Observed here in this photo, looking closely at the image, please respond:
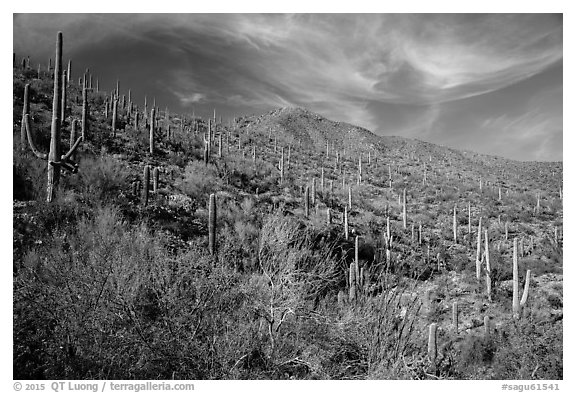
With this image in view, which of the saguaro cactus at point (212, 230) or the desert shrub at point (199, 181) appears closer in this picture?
the saguaro cactus at point (212, 230)

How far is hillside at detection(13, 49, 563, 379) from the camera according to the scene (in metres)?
4.62

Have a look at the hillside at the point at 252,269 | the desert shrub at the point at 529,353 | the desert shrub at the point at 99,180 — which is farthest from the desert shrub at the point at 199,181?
the desert shrub at the point at 529,353

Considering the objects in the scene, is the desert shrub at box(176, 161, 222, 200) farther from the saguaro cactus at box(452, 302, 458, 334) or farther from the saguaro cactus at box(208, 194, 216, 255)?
the saguaro cactus at box(452, 302, 458, 334)

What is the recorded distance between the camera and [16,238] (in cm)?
720

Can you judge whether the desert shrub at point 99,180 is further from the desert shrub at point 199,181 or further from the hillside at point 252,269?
the desert shrub at point 199,181

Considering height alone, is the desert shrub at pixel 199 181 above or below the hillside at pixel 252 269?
above

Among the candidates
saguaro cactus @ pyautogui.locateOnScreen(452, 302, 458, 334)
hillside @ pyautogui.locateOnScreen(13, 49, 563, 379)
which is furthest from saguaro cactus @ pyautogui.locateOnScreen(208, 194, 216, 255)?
saguaro cactus @ pyautogui.locateOnScreen(452, 302, 458, 334)

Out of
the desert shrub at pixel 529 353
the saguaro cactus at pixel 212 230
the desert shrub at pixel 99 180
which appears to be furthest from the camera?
the desert shrub at pixel 99 180

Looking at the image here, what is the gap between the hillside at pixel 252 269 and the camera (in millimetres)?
4617

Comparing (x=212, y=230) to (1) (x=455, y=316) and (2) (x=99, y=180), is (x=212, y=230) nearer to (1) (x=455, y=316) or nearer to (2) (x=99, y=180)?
(2) (x=99, y=180)

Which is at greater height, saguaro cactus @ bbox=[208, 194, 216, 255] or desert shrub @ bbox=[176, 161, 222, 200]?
desert shrub @ bbox=[176, 161, 222, 200]

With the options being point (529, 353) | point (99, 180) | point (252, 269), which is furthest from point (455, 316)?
point (99, 180)
